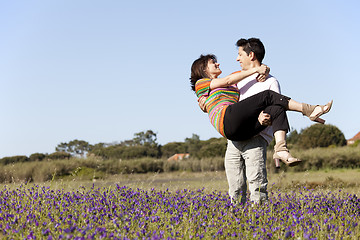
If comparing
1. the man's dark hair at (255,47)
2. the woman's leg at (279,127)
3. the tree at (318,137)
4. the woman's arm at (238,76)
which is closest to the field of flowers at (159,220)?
the woman's leg at (279,127)

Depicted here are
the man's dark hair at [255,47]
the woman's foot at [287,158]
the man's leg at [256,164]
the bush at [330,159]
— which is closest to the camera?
the woman's foot at [287,158]

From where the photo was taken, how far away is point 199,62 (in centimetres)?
513

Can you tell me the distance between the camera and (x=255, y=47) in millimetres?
4902

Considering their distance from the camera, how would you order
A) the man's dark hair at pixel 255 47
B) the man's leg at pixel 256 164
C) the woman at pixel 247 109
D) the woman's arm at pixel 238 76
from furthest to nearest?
the man's dark hair at pixel 255 47 → the man's leg at pixel 256 164 → the woman's arm at pixel 238 76 → the woman at pixel 247 109

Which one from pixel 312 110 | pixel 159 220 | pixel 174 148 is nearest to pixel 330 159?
pixel 312 110

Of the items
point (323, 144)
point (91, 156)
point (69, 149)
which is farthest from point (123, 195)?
point (69, 149)

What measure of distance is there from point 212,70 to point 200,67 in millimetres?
186

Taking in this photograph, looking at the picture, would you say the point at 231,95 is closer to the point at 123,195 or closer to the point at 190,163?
the point at 123,195

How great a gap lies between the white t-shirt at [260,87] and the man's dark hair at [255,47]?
301 millimetres

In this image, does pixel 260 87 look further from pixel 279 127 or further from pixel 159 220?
pixel 159 220

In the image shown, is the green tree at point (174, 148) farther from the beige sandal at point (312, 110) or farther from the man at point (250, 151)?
the beige sandal at point (312, 110)

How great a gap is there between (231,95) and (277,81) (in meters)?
0.59

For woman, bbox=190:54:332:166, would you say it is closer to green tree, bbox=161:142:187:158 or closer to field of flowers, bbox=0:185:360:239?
field of flowers, bbox=0:185:360:239

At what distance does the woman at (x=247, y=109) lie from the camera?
4.26m
